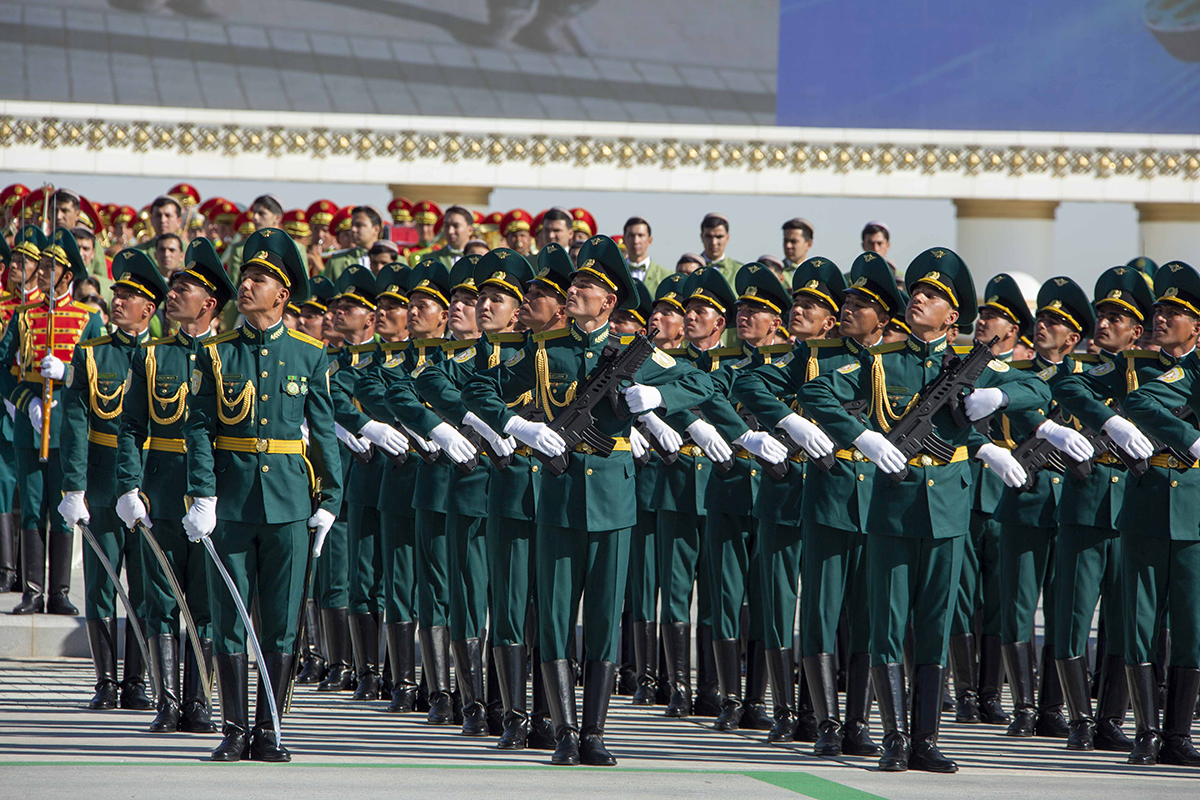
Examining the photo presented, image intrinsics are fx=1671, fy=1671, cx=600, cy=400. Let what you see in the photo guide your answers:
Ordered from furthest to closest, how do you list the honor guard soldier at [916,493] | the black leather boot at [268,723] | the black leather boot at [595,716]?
the honor guard soldier at [916,493] → the black leather boot at [595,716] → the black leather boot at [268,723]

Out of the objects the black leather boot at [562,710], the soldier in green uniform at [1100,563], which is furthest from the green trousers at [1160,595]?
the black leather boot at [562,710]

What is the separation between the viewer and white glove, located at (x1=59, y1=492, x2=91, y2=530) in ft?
24.7

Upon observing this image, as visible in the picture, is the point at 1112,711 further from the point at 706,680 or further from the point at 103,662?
the point at 103,662

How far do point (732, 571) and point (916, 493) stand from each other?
1.68 m

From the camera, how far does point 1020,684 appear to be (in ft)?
26.2

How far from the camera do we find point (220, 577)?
635cm

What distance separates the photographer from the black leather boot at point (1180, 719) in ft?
22.6

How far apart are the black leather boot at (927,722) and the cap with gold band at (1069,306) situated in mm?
2315

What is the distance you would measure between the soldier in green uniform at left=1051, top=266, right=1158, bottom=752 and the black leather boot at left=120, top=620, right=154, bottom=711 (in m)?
4.26

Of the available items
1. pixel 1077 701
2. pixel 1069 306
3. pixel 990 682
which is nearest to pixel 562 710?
pixel 1077 701

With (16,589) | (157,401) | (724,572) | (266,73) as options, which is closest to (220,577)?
(157,401)

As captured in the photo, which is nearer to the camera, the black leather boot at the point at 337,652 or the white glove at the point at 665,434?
the white glove at the point at 665,434

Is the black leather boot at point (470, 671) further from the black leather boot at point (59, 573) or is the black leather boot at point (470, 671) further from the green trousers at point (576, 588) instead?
the black leather boot at point (59, 573)

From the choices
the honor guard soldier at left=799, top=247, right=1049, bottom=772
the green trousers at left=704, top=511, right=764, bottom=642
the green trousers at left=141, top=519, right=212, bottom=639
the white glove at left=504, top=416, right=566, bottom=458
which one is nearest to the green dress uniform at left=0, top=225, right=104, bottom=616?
the green trousers at left=141, top=519, right=212, bottom=639
